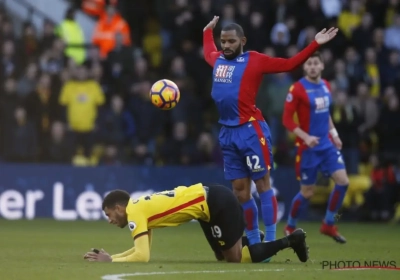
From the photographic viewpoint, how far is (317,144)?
14156 millimetres

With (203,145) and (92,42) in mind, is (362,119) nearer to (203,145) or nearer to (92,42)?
(203,145)

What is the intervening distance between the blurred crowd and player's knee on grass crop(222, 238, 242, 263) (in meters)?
9.41

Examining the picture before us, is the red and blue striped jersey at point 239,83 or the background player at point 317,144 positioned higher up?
the red and blue striped jersey at point 239,83

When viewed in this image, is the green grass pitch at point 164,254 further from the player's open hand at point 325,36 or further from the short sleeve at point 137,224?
the player's open hand at point 325,36

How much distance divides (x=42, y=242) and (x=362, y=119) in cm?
827

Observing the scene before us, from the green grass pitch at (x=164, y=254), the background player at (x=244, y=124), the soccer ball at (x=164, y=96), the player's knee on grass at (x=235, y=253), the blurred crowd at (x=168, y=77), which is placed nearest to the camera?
the green grass pitch at (x=164, y=254)

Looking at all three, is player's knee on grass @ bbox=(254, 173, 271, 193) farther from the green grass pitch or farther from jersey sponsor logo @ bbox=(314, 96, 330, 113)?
jersey sponsor logo @ bbox=(314, 96, 330, 113)

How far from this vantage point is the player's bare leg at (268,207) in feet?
37.2

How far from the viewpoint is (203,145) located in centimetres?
1966

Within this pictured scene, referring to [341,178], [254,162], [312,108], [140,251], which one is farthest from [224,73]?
[341,178]

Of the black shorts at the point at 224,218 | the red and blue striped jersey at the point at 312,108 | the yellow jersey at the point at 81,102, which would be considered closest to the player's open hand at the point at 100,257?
the black shorts at the point at 224,218

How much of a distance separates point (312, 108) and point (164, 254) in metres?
3.59

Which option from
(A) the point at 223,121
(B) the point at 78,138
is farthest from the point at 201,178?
(A) the point at 223,121

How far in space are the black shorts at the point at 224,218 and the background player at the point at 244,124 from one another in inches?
37.6
